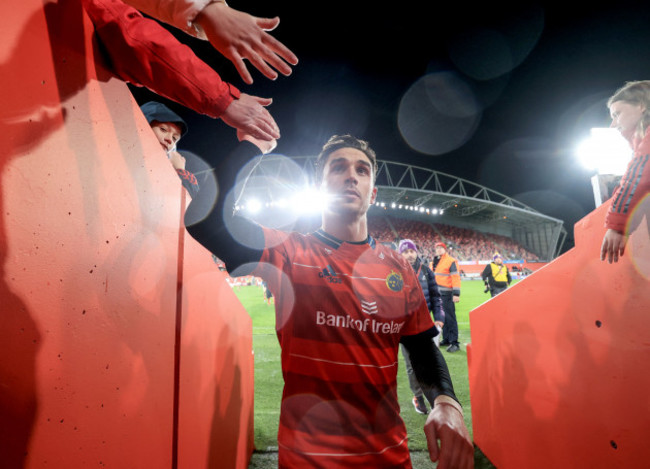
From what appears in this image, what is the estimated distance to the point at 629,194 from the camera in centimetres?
157

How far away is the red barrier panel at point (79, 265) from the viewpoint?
0.53 metres

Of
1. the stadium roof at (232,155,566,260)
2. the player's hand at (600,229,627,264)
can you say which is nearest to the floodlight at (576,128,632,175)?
the player's hand at (600,229,627,264)

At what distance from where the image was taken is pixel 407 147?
37062 mm

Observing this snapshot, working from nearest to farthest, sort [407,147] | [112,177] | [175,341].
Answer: [112,177], [175,341], [407,147]

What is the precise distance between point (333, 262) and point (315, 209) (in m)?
29.6

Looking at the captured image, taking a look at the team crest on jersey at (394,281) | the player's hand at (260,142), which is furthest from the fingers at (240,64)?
the team crest on jersey at (394,281)

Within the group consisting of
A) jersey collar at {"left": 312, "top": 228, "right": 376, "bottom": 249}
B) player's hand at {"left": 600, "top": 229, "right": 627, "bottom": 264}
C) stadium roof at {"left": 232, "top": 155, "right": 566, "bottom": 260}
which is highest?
stadium roof at {"left": 232, "top": 155, "right": 566, "bottom": 260}

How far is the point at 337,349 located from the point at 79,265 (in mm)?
1093

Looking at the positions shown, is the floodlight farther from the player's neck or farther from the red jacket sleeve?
the player's neck

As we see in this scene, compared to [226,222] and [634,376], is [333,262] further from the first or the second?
[634,376]

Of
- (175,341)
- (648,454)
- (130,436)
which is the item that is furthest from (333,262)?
(648,454)

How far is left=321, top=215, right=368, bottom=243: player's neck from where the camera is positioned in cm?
184

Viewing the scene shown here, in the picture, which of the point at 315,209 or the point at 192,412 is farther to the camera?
the point at 315,209

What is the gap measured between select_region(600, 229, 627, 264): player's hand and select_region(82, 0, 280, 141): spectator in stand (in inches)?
74.6
